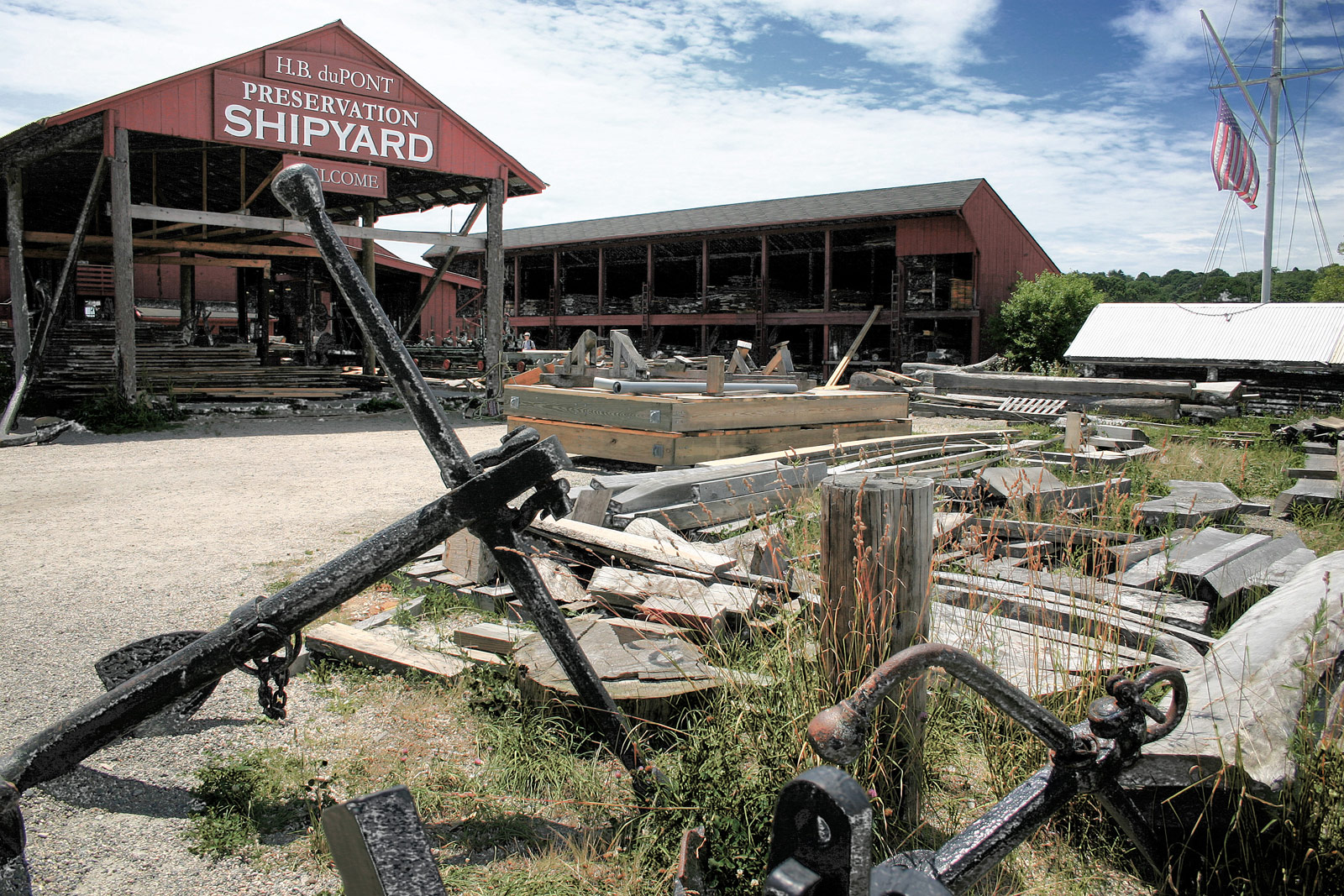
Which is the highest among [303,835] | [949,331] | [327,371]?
[949,331]

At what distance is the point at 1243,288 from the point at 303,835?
3084 inches

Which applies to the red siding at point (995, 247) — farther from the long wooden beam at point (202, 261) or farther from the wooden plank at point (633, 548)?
the wooden plank at point (633, 548)

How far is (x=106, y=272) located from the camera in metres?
27.9

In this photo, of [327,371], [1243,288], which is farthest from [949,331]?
[1243,288]

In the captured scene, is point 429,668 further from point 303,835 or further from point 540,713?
point 303,835

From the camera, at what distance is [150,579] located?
5168 millimetres

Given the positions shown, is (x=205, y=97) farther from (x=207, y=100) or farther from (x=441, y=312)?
(x=441, y=312)

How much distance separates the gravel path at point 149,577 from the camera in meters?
2.51

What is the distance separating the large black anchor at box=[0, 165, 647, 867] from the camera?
2016mm

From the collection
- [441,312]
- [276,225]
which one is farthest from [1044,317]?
[441,312]

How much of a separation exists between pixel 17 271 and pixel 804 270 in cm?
2662

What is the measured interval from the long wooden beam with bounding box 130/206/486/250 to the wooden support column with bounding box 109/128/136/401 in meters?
0.35

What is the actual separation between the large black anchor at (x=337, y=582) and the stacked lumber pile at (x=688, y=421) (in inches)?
224

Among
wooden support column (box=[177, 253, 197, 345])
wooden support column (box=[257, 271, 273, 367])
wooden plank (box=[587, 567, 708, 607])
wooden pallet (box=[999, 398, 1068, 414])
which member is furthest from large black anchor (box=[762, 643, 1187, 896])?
wooden support column (box=[177, 253, 197, 345])
